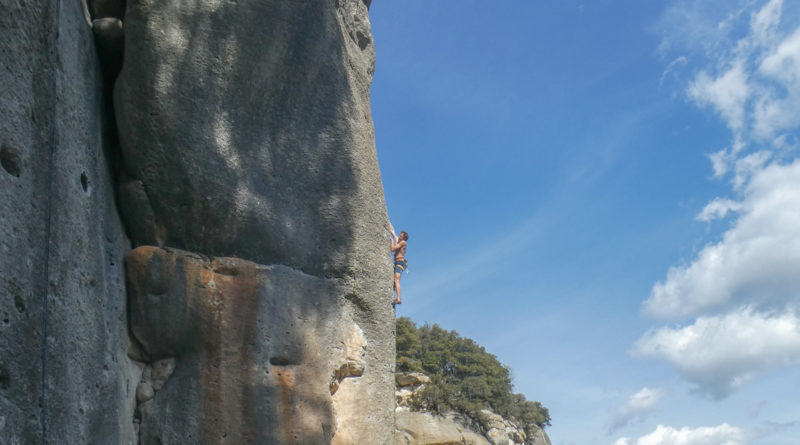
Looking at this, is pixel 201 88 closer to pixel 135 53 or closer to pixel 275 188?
pixel 135 53

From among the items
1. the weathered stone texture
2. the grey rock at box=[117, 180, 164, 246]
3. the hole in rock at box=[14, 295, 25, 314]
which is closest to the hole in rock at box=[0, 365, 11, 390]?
the weathered stone texture

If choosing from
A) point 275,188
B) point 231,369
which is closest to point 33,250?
point 231,369

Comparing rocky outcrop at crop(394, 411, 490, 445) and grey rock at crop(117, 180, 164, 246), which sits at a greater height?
rocky outcrop at crop(394, 411, 490, 445)

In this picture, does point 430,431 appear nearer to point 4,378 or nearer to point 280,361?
point 280,361

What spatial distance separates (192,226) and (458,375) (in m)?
16.3

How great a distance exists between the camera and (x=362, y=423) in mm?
5887

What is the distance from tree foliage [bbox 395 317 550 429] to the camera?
62.3 feet

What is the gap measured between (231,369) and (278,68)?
2.20 m

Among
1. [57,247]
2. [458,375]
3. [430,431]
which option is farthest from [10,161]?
[458,375]

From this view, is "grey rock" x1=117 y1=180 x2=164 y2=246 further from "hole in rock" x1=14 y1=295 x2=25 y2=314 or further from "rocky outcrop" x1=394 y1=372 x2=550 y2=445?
"rocky outcrop" x1=394 y1=372 x2=550 y2=445

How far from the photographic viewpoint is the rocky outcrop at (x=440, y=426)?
17.6 meters

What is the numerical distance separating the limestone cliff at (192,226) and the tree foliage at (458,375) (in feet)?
43.0

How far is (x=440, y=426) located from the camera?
18.0 m

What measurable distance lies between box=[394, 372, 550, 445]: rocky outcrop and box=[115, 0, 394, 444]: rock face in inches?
458
